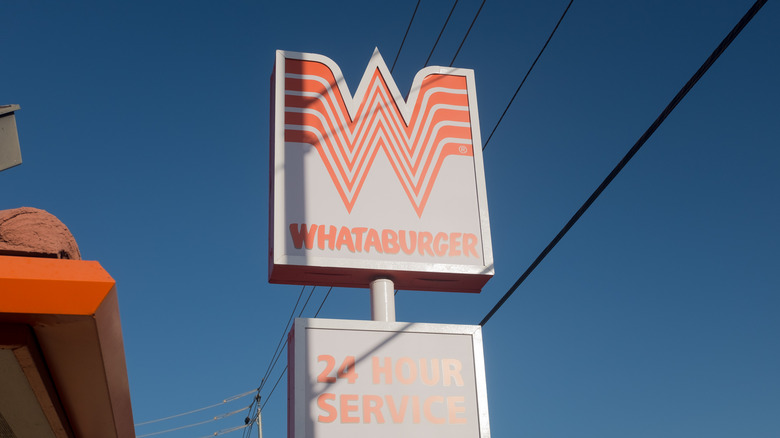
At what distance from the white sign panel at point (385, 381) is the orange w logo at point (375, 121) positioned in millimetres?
1099

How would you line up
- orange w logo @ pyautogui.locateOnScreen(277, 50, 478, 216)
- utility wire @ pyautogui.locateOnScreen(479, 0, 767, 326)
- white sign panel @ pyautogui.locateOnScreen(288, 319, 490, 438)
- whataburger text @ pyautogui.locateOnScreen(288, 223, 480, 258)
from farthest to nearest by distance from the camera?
orange w logo @ pyautogui.locateOnScreen(277, 50, 478, 216), whataburger text @ pyautogui.locateOnScreen(288, 223, 480, 258), white sign panel @ pyautogui.locateOnScreen(288, 319, 490, 438), utility wire @ pyautogui.locateOnScreen(479, 0, 767, 326)

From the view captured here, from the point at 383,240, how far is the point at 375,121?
1.19 meters

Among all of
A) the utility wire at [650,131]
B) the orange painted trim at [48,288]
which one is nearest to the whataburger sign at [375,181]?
the utility wire at [650,131]

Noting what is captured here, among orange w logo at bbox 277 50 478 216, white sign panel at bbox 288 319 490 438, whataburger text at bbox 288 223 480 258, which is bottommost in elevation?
white sign panel at bbox 288 319 490 438

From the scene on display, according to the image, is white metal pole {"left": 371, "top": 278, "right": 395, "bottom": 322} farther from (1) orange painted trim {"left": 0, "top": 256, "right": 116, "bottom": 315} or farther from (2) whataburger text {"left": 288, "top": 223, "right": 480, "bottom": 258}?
(1) orange painted trim {"left": 0, "top": 256, "right": 116, "bottom": 315}

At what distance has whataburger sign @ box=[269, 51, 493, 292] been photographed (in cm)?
586

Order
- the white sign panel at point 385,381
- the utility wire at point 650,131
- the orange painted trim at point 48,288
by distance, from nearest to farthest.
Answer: the orange painted trim at point 48,288, the utility wire at point 650,131, the white sign panel at point 385,381

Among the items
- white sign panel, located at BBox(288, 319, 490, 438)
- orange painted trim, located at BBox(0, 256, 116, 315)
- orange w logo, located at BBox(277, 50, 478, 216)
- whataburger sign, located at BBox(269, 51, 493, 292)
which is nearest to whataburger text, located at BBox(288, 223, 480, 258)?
whataburger sign, located at BBox(269, 51, 493, 292)

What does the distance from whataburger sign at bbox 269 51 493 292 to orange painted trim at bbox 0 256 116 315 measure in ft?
8.76

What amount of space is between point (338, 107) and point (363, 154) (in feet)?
1.71

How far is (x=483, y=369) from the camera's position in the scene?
5.66 metres

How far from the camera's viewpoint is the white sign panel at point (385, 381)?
525 centimetres

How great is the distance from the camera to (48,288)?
2922mm

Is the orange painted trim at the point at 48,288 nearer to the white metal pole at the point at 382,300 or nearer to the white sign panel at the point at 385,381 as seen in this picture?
the white sign panel at the point at 385,381
